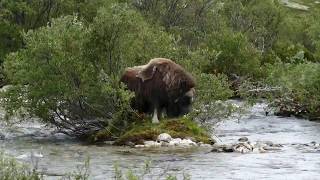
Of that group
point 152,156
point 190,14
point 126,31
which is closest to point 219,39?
point 190,14

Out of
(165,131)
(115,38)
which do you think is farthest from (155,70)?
(165,131)

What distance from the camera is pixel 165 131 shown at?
20.3 m

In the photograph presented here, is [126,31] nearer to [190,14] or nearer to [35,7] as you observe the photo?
[35,7]

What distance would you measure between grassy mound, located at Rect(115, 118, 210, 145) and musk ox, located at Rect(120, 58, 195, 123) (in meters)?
0.32

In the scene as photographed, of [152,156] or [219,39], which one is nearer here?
[152,156]

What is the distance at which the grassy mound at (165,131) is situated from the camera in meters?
20.2

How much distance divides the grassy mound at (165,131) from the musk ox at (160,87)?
32cm

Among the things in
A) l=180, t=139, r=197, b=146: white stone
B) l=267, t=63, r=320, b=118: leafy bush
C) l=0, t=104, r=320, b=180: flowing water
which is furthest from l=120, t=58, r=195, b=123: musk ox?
l=267, t=63, r=320, b=118: leafy bush

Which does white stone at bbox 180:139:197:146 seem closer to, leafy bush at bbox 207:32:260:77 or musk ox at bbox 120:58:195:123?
musk ox at bbox 120:58:195:123

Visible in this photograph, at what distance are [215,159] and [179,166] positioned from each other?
1.62 meters

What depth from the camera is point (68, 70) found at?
21.1 metres

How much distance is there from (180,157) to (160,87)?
11.7ft

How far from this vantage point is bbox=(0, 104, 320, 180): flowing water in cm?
1473

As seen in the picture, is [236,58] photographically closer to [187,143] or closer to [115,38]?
[115,38]
